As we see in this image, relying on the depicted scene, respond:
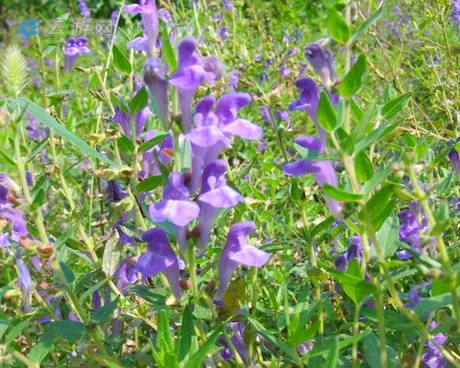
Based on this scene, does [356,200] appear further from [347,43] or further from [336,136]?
[347,43]

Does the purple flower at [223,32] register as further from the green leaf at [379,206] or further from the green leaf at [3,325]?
the green leaf at [379,206]

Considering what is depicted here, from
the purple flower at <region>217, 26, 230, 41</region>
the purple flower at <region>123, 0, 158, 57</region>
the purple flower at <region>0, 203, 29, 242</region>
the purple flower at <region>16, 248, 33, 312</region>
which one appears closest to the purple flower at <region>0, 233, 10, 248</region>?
the purple flower at <region>0, 203, 29, 242</region>

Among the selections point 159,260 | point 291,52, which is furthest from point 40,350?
point 291,52

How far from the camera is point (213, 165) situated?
128cm

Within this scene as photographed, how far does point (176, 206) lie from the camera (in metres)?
1.19

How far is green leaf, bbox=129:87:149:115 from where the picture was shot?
1.43 meters

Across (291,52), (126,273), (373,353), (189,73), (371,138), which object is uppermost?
(189,73)

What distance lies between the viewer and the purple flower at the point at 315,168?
1.23 metres

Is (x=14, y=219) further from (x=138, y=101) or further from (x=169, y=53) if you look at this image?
(x=169, y=53)

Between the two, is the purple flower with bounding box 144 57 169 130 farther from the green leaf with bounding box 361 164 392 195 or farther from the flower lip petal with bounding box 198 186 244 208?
the green leaf with bounding box 361 164 392 195

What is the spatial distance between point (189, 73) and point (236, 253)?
1.30 ft

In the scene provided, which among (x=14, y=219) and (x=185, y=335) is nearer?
(x=185, y=335)

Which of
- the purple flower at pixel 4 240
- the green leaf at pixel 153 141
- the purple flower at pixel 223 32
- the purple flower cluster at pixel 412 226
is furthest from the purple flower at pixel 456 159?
the purple flower at pixel 223 32

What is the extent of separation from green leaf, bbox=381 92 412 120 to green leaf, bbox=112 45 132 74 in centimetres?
62
